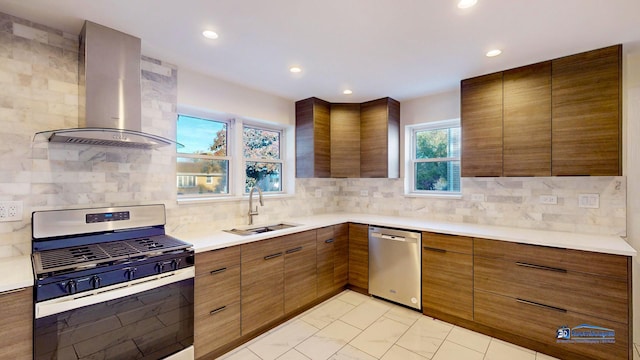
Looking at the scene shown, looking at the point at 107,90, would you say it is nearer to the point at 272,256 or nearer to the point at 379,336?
the point at 272,256

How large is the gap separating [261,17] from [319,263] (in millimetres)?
2359

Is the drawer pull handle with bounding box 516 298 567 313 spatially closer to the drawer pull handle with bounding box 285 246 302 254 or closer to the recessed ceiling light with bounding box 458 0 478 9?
the drawer pull handle with bounding box 285 246 302 254

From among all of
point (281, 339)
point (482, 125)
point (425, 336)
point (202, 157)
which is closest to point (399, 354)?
point (425, 336)

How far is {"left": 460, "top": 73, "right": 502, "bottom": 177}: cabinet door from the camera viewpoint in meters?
2.65

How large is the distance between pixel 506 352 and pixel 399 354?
0.87 metres

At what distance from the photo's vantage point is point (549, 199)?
2.64 meters

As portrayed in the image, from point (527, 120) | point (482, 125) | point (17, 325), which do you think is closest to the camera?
point (17, 325)

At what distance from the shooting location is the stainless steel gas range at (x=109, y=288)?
1.41 meters

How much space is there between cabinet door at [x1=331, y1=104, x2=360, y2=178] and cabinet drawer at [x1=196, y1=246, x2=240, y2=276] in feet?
5.96

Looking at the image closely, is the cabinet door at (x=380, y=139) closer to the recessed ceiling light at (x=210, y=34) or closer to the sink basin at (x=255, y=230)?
the sink basin at (x=255, y=230)

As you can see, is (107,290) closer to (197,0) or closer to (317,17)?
(197,0)

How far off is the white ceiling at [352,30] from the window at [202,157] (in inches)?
22.3

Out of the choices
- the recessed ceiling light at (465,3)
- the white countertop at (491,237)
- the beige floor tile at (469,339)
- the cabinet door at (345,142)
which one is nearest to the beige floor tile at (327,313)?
the white countertop at (491,237)

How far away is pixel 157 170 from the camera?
7.79ft
